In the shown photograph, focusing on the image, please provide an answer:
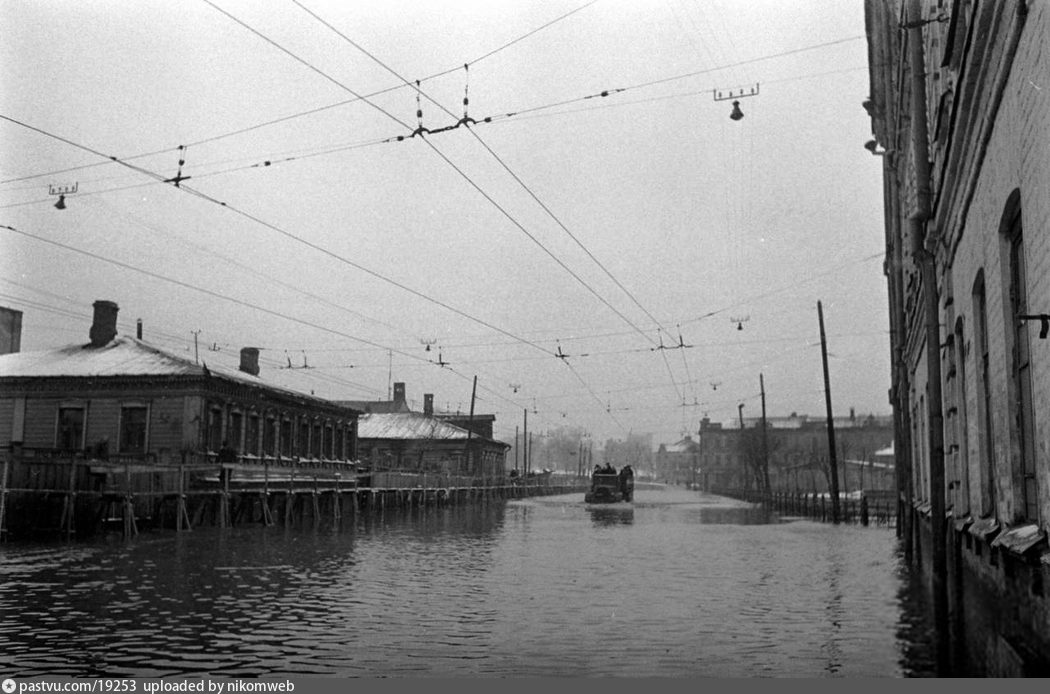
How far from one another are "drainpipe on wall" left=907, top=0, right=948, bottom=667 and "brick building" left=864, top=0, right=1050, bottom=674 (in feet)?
0.07

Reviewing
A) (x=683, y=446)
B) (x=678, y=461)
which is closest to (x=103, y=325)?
(x=683, y=446)

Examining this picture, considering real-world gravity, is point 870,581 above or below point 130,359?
below

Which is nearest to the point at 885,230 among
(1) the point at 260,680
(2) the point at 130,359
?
(2) the point at 130,359

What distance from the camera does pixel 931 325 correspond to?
41.8ft

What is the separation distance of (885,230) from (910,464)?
31.4ft

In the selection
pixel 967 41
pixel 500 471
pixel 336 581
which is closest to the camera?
pixel 967 41

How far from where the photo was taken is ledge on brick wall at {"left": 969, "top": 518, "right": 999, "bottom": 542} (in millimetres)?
9672

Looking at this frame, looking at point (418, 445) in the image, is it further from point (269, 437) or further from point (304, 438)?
point (269, 437)

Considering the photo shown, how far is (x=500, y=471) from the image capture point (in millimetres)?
75688

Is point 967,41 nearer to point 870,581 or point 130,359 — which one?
point 870,581

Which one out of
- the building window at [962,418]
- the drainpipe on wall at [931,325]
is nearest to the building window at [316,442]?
the drainpipe on wall at [931,325]

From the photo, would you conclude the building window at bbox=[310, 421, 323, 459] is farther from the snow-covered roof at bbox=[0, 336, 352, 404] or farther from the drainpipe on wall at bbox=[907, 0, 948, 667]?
the drainpipe on wall at bbox=[907, 0, 948, 667]

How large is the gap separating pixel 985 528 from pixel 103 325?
32551 millimetres

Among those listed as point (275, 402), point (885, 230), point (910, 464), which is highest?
point (885, 230)
